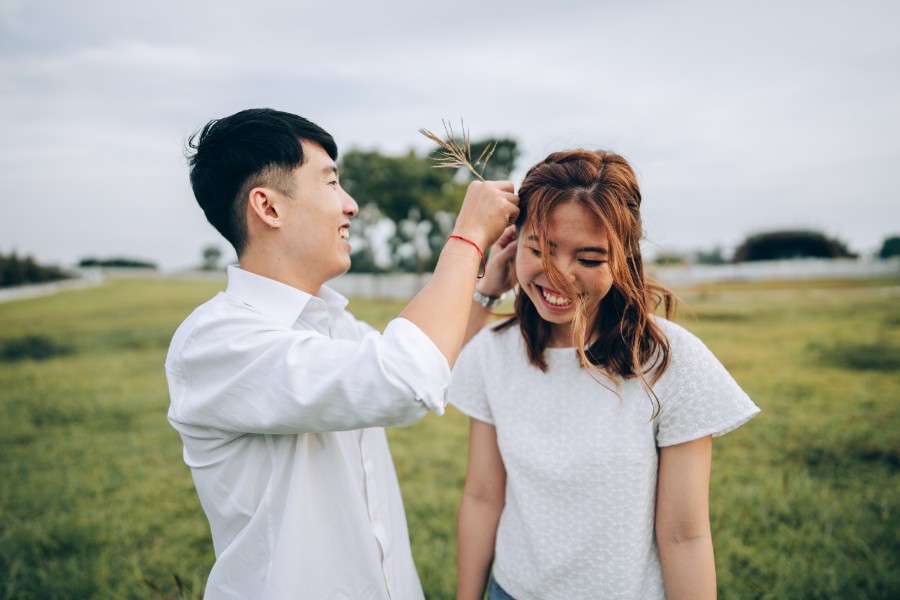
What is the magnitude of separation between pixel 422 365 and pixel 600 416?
0.72m

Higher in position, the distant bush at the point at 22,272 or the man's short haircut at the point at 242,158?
the man's short haircut at the point at 242,158

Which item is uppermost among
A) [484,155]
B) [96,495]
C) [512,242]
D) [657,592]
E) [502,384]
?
[484,155]

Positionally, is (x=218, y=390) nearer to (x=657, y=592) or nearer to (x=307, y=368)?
(x=307, y=368)

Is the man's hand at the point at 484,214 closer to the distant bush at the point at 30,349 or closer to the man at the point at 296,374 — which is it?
the man at the point at 296,374

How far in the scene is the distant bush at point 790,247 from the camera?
3975 cm

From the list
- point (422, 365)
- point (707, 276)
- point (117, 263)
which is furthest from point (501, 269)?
point (117, 263)

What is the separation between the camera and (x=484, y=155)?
1943mm

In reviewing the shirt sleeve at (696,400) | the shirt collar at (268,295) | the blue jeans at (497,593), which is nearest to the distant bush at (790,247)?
the shirt sleeve at (696,400)

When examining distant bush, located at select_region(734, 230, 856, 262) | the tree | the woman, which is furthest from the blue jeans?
distant bush, located at select_region(734, 230, 856, 262)

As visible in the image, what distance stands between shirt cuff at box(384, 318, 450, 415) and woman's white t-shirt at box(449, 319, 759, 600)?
575mm

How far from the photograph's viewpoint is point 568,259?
5.54 feet

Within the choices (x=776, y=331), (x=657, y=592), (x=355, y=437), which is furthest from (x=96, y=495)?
(x=776, y=331)

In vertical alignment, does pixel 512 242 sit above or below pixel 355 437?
above

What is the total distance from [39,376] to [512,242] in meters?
10.5
